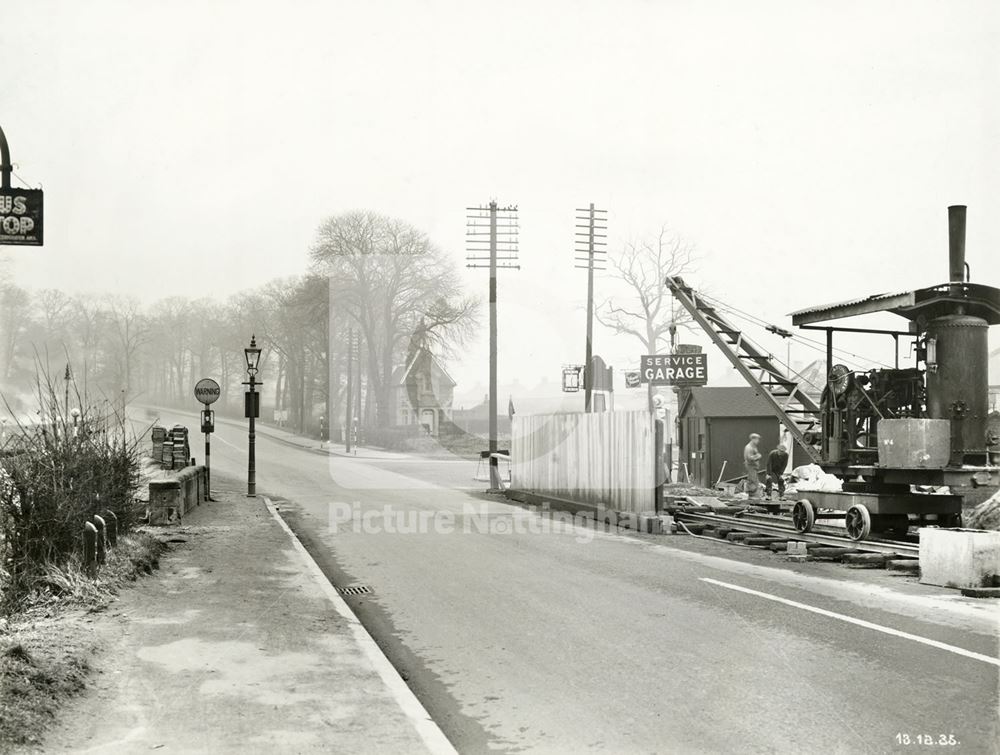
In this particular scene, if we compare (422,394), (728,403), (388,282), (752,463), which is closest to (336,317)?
(388,282)

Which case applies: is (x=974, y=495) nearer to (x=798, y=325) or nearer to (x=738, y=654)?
(x=798, y=325)

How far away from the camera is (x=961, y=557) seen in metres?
10.0

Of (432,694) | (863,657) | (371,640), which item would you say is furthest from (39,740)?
(863,657)

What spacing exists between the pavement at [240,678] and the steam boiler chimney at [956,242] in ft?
31.3

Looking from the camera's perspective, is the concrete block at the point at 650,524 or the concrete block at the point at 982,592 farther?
the concrete block at the point at 650,524

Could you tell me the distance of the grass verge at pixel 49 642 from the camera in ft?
16.6

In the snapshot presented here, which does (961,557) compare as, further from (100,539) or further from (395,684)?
(100,539)

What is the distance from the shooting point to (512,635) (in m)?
8.06

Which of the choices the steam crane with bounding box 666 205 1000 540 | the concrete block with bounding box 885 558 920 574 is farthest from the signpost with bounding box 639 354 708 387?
the concrete block with bounding box 885 558 920 574

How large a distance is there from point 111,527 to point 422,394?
66.0 meters

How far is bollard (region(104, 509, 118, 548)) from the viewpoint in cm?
1064

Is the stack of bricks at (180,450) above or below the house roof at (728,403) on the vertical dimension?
below

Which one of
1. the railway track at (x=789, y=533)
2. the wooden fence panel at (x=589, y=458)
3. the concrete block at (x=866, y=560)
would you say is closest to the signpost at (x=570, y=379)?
the wooden fence panel at (x=589, y=458)

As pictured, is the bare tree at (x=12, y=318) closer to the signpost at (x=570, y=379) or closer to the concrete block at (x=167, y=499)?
the concrete block at (x=167, y=499)
